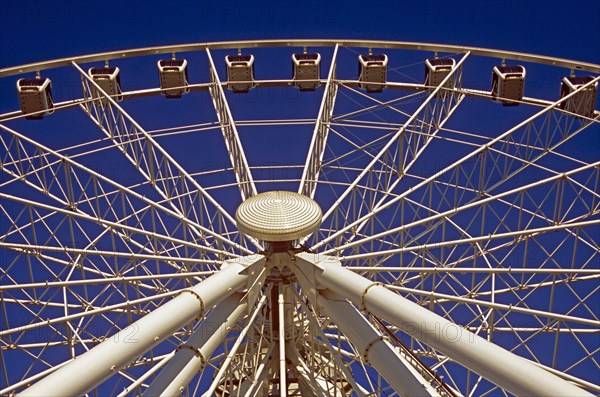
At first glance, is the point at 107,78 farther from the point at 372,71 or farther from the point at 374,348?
the point at 374,348

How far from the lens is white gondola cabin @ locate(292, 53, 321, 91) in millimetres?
36000

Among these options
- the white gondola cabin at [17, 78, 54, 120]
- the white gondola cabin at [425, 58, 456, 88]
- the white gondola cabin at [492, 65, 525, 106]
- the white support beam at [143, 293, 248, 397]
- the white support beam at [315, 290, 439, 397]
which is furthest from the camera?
the white gondola cabin at [425, 58, 456, 88]

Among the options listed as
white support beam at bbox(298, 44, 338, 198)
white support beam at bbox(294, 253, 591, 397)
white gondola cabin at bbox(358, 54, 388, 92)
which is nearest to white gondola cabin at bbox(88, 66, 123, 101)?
white support beam at bbox(298, 44, 338, 198)

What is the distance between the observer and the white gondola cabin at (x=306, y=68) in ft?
118

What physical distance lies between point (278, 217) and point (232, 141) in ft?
25.6

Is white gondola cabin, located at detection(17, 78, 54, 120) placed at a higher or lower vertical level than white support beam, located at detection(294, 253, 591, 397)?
higher

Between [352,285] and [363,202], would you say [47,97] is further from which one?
[352,285]

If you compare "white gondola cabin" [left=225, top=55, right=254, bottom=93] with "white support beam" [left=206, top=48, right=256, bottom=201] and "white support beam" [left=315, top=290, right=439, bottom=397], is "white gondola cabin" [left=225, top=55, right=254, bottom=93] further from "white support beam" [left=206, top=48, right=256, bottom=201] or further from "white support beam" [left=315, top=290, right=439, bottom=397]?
"white support beam" [left=315, top=290, right=439, bottom=397]

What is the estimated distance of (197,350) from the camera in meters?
17.9

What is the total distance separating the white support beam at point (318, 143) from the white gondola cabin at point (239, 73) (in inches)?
184

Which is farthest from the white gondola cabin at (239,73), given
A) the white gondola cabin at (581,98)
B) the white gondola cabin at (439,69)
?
the white gondola cabin at (581,98)

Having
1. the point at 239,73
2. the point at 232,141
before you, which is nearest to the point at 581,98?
the point at 232,141

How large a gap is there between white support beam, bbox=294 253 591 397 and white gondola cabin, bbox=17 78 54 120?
68.9 ft

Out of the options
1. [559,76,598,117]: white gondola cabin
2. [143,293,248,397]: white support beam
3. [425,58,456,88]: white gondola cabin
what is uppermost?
[425,58,456,88]: white gondola cabin
